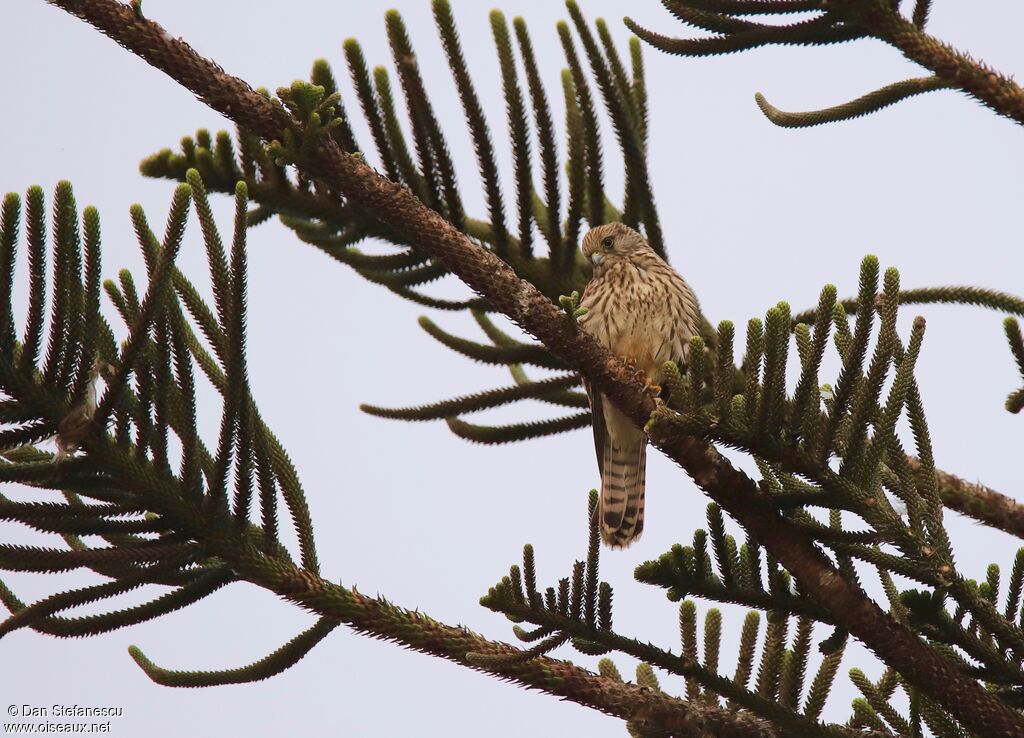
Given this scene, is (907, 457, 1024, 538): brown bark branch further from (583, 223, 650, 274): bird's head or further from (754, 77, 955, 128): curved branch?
(583, 223, 650, 274): bird's head

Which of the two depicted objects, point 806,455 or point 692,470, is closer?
point 806,455

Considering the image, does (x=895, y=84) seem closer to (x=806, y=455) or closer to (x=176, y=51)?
(x=806, y=455)

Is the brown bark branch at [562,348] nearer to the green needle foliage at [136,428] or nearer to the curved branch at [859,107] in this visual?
the green needle foliage at [136,428]

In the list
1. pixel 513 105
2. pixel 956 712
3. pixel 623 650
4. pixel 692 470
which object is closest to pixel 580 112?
pixel 513 105

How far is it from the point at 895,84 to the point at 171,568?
2809 mm

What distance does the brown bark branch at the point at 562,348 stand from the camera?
11.2 feet

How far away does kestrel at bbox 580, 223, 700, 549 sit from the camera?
5.99 m

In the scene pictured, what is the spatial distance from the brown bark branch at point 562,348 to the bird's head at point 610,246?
6.87 feet

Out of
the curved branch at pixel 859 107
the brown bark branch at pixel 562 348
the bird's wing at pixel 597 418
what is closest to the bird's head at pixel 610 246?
the bird's wing at pixel 597 418

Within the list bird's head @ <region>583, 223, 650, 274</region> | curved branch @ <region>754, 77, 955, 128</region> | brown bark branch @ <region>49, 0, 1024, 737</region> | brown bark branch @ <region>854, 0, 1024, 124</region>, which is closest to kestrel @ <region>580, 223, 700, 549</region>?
bird's head @ <region>583, 223, 650, 274</region>

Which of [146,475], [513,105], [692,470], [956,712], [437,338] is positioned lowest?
[956,712]

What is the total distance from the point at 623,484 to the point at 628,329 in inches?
30.3

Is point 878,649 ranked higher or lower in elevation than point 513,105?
lower

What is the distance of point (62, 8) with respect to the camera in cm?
341
